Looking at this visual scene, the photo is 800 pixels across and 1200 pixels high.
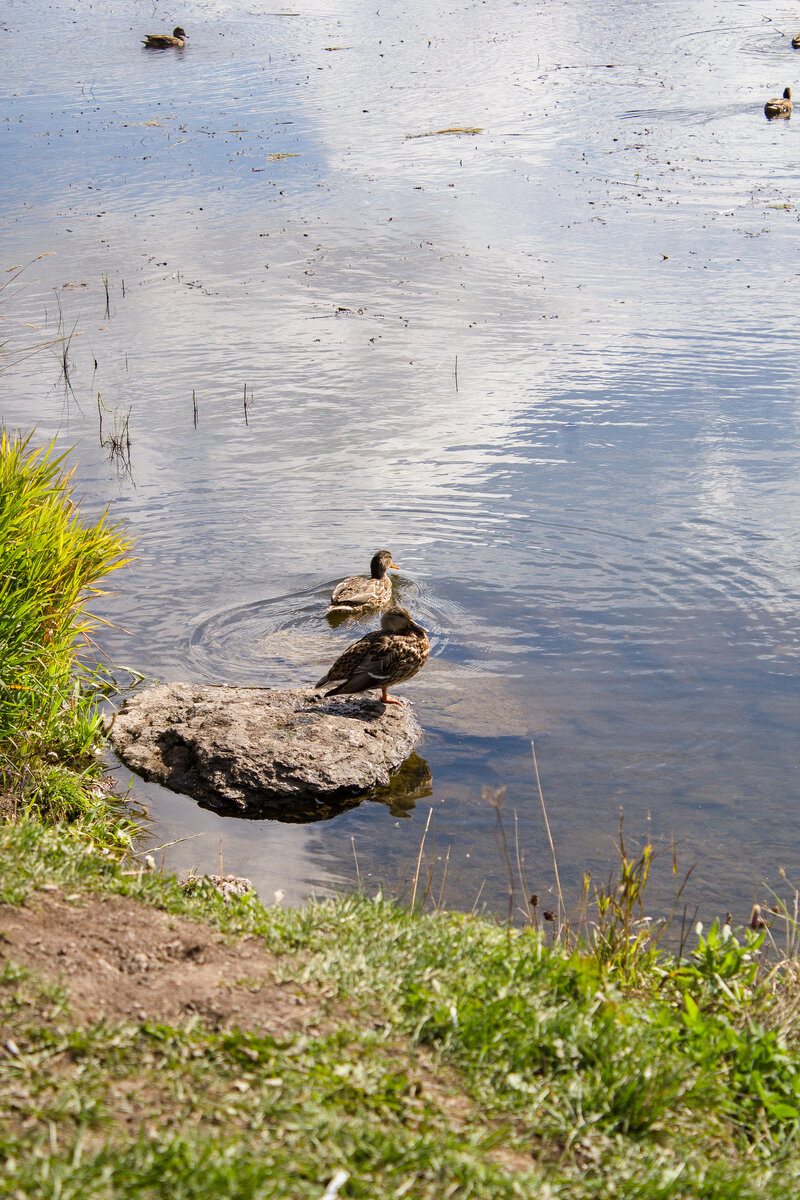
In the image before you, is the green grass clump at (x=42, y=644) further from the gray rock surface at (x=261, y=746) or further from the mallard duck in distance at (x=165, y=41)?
the mallard duck in distance at (x=165, y=41)

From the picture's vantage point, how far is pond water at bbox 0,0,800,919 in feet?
24.3

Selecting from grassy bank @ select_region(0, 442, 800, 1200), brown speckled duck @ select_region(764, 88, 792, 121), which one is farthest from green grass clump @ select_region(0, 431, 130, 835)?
brown speckled duck @ select_region(764, 88, 792, 121)

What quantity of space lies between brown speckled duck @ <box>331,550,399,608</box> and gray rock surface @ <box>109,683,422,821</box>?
5.81 ft

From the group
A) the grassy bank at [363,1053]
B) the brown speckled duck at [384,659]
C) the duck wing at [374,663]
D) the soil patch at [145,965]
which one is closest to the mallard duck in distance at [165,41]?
the brown speckled duck at [384,659]

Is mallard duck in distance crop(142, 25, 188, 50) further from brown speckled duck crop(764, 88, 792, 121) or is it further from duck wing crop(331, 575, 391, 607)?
duck wing crop(331, 575, 391, 607)

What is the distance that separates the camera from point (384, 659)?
8.17m

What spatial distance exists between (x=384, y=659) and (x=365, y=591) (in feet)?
5.99

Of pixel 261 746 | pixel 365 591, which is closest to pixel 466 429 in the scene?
pixel 365 591

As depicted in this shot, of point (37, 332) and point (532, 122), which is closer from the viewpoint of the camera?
point (37, 332)

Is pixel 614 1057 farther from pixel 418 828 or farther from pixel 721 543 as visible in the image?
pixel 721 543

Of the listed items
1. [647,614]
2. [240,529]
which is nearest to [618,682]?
[647,614]

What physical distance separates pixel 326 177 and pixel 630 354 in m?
12.0

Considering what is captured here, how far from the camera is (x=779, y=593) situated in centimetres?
985

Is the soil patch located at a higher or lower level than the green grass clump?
lower
